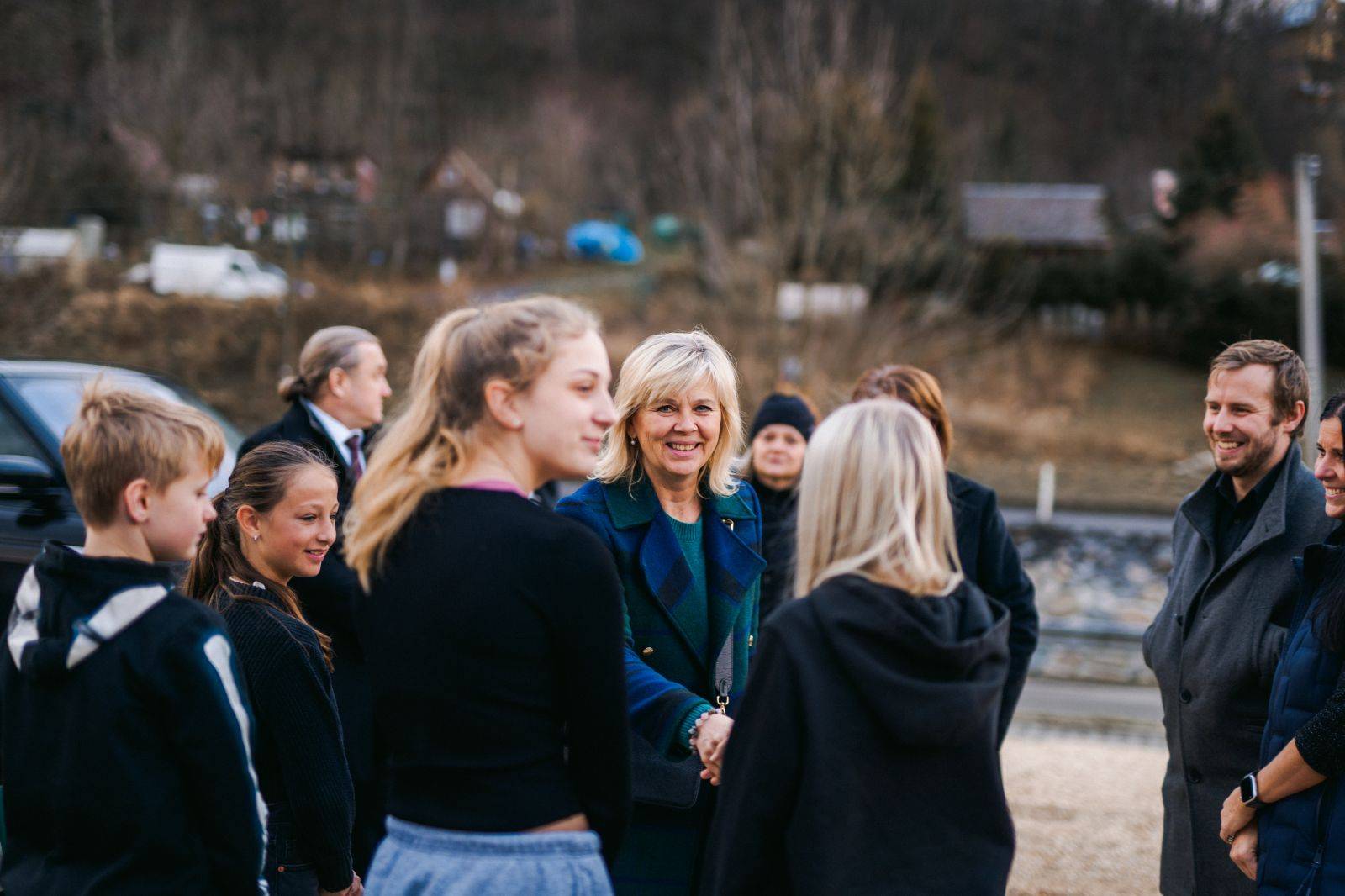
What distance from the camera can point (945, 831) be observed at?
7.54 ft

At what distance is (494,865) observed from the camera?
6.93ft

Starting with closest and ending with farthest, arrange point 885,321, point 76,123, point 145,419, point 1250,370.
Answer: point 145,419 → point 1250,370 → point 885,321 → point 76,123

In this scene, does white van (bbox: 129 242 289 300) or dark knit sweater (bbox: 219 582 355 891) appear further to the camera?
white van (bbox: 129 242 289 300)

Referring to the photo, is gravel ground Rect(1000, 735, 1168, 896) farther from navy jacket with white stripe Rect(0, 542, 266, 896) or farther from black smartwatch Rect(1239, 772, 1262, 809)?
navy jacket with white stripe Rect(0, 542, 266, 896)

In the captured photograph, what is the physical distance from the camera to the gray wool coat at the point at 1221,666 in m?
3.53

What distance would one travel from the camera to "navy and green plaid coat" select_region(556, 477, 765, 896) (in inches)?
123

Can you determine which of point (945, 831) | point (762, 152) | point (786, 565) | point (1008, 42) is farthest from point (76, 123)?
point (1008, 42)

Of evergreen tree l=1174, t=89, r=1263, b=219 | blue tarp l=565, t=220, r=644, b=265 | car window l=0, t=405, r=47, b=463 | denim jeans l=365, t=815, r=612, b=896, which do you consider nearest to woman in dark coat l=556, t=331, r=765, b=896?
denim jeans l=365, t=815, r=612, b=896

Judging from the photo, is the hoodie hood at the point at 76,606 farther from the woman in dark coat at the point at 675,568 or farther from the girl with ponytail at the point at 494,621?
the woman in dark coat at the point at 675,568

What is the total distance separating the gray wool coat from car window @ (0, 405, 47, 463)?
216 inches

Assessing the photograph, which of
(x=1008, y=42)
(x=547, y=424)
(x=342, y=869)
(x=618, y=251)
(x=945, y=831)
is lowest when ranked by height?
(x=342, y=869)

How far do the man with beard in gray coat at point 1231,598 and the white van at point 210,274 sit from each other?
30261 millimetres

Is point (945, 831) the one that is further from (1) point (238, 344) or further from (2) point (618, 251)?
(2) point (618, 251)

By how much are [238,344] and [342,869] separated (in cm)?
2907
